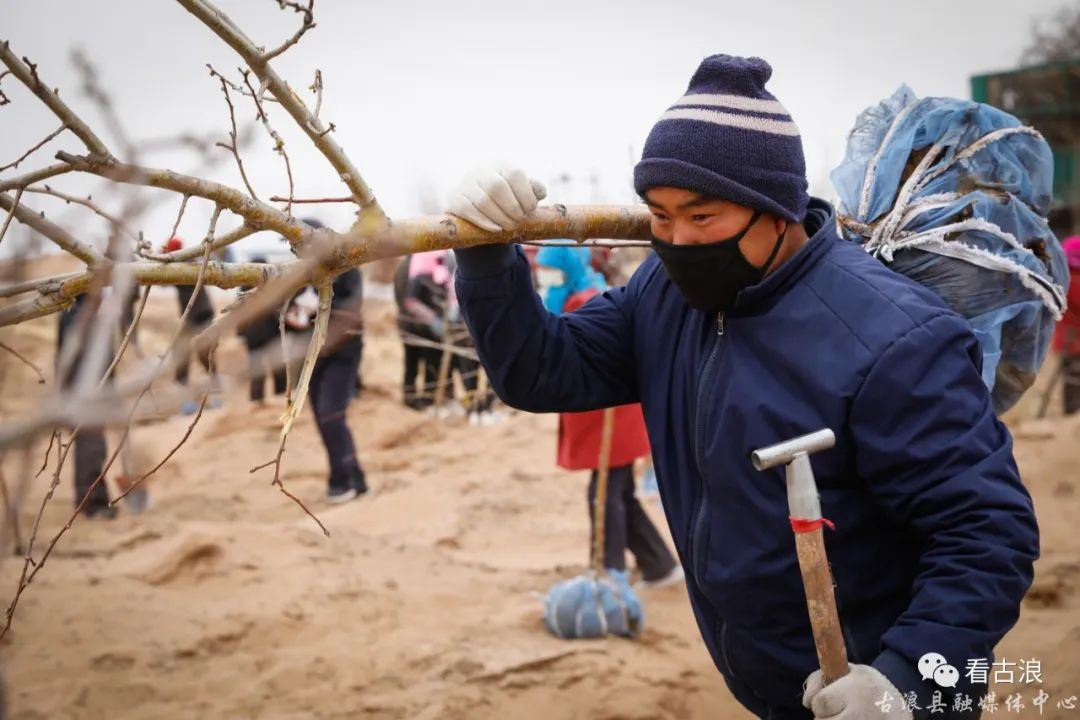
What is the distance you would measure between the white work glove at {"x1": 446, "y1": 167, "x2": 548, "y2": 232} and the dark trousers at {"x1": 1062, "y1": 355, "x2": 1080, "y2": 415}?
7.22 meters

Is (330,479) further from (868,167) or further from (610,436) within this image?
(868,167)

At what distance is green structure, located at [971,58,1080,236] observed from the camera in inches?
516

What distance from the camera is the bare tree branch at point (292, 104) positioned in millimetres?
1444

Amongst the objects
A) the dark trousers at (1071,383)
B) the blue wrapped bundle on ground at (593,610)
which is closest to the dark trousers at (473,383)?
the blue wrapped bundle on ground at (593,610)

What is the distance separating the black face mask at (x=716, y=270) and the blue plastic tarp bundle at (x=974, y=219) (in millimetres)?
477

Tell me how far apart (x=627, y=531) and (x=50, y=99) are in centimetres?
364

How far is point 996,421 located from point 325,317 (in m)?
1.31

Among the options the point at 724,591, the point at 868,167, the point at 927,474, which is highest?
the point at 868,167

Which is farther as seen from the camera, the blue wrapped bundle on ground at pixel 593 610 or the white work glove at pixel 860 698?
the blue wrapped bundle on ground at pixel 593 610

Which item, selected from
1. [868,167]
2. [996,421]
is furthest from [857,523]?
[868,167]

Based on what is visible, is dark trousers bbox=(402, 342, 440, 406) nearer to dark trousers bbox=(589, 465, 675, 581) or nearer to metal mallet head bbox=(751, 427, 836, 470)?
dark trousers bbox=(589, 465, 675, 581)

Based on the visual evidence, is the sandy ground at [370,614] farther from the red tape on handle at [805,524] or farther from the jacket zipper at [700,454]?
the red tape on handle at [805,524]

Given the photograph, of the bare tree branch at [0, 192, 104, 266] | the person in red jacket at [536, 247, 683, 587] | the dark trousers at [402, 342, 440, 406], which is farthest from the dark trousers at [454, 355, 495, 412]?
the bare tree branch at [0, 192, 104, 266]

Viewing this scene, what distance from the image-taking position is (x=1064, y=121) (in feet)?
43.8
